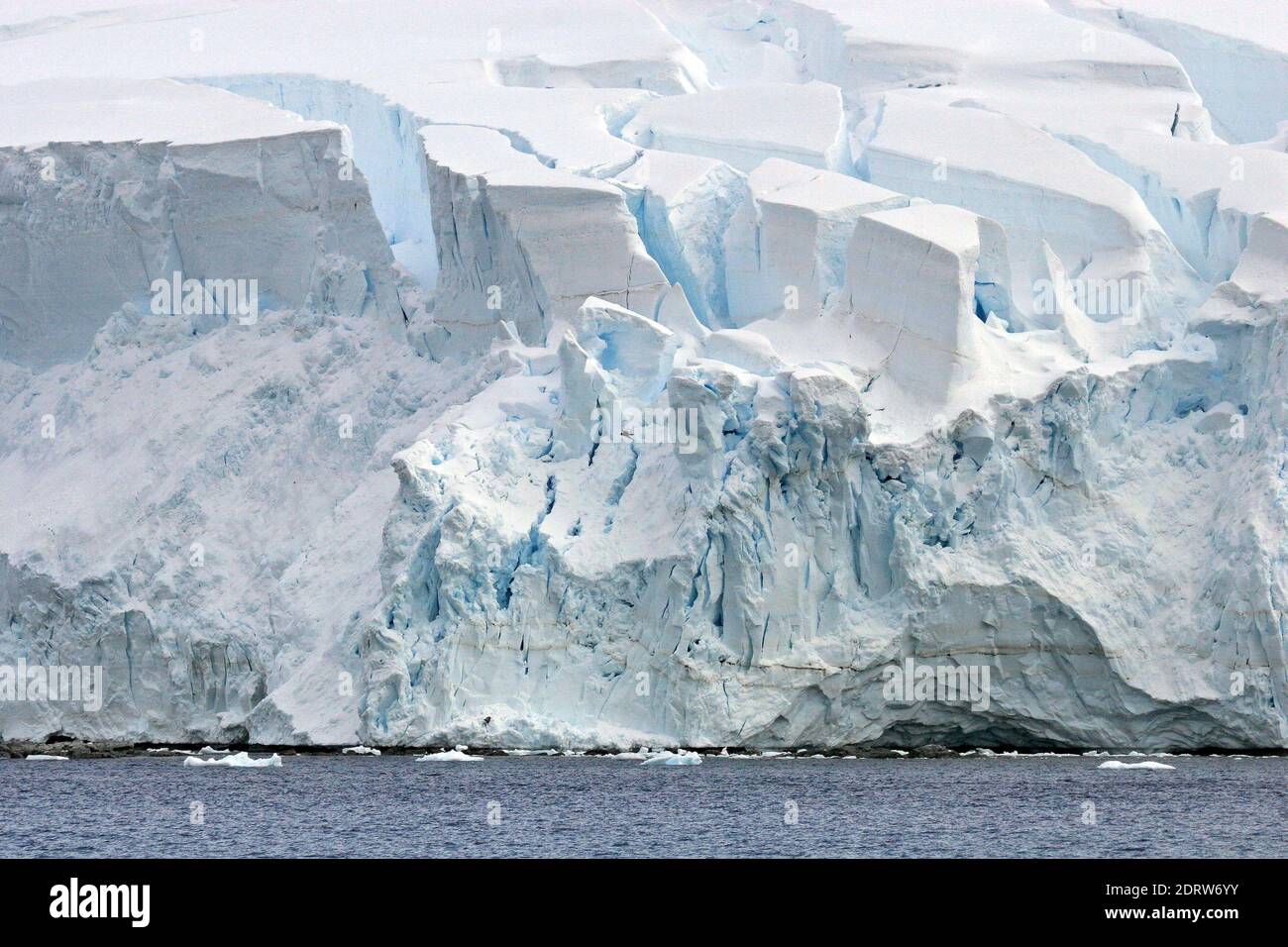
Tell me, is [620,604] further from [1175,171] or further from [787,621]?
[1175,171]

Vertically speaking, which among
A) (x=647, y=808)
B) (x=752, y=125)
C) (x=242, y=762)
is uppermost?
(x=752, y=125)

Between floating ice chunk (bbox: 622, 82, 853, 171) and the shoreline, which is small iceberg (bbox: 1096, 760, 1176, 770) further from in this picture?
floating ice chunk (bbox: 622, 82, 853, 171)

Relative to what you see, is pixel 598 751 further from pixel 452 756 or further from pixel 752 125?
pixel 752 125

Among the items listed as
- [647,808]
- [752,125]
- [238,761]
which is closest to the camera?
[647,808]

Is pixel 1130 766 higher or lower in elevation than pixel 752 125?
lower

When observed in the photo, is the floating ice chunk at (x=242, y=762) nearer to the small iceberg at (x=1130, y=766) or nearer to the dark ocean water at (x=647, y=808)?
the dark ocean water at (x=647, y=808)

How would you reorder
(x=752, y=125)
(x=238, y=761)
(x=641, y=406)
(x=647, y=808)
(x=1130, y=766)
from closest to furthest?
1. (x=647, y=808)
2. (x=1130, y=766)
3. (x=238, y=761)
4. (x=641, y=406)
5. (x=752, y=125)

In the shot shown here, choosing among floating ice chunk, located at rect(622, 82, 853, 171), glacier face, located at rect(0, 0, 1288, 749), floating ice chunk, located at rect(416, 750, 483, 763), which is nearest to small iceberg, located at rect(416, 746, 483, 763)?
floating ice chunk, located at rect(416, 750, 483, 763)

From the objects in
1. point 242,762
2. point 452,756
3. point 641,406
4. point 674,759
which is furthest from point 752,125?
point 242,762
